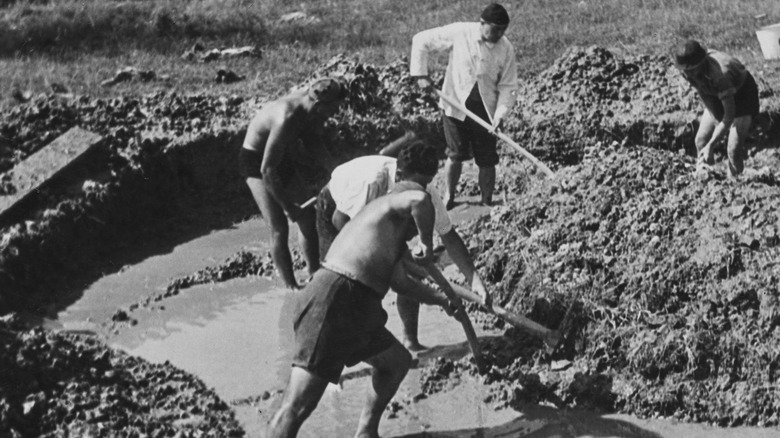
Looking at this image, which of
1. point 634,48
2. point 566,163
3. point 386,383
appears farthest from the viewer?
point 634,48

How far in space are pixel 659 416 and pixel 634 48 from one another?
8.25 meters

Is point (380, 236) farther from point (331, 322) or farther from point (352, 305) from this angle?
point (331, 322)

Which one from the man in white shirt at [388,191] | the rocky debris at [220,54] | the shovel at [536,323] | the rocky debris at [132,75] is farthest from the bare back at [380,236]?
the rocky debris at [220,54]

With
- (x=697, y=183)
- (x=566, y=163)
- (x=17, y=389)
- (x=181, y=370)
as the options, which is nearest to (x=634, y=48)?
(x=566, y=163)

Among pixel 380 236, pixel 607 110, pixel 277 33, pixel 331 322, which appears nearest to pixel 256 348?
pixel 331 322

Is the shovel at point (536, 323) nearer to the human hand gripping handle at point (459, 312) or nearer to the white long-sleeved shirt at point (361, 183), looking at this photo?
the human hand gripping handle at point (459, 312)

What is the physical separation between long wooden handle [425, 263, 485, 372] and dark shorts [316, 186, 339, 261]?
2.98 ft

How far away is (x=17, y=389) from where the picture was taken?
863 cm

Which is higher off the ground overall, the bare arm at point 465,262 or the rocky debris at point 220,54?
the bare arm at point 465,262

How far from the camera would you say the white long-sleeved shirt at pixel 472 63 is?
11625 mm

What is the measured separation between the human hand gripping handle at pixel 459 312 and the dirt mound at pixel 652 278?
240mm

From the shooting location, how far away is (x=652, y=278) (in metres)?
9.38

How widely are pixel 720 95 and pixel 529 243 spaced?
Answer: 7.41 feet

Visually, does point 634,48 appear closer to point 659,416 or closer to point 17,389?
point 659,416
